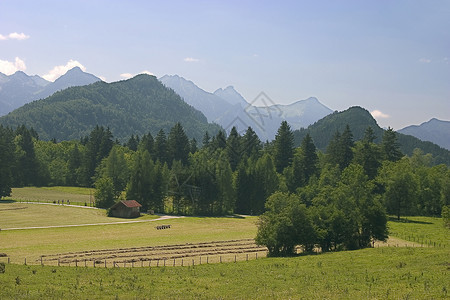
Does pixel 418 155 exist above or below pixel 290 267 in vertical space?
above

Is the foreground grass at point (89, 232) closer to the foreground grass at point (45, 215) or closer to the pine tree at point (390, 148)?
the foreground grass at point (45, 215)

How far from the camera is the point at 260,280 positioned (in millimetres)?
34250

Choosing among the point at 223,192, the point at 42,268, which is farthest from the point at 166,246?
the point at 223,192

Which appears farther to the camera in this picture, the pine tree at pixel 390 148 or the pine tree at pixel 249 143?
the pine tree at pixel 249 143

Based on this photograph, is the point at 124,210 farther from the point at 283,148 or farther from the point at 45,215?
the point at 283,148

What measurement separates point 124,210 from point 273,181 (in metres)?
41.7

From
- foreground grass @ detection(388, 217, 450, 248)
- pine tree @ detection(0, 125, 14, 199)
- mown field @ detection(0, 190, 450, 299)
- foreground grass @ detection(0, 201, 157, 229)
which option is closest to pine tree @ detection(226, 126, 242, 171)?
foreground grass @ detection(0, 201, 157, 229)

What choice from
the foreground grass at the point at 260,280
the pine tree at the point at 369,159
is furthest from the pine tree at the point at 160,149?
the foreground grass at the point at 260,280

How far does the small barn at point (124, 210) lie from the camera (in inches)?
3548

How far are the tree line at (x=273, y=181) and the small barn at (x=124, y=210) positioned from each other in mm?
9162

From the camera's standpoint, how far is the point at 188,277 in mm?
36312

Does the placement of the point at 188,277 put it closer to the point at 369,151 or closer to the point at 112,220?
the point at 112,220

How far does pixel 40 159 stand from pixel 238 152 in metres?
70.8

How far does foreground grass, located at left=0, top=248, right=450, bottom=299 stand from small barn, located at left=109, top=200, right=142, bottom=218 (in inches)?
2019
